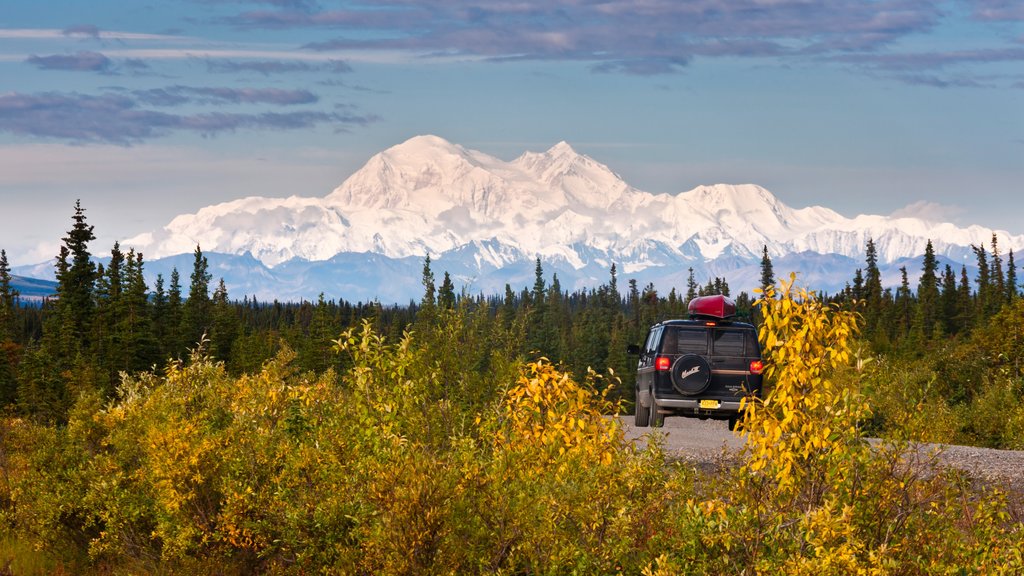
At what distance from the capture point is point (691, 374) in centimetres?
2311

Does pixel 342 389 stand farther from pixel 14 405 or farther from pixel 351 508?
pixel 14 405

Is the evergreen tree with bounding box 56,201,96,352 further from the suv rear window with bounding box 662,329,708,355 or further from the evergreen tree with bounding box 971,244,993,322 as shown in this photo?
the evergreen tree with bounding box 971,244,993,322

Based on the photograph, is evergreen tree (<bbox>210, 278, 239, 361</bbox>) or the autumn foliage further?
evergreen tree (<bbox>210, 278, 239, 361</bbox>)

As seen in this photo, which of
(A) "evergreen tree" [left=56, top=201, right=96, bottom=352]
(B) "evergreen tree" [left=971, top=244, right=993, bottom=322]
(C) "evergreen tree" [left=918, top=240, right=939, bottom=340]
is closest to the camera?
(A) "evergreen tree" [left=56, top=201, right=96, bottom=352]

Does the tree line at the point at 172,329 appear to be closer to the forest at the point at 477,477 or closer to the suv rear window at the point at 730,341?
the suv rear window at the point at 730,341

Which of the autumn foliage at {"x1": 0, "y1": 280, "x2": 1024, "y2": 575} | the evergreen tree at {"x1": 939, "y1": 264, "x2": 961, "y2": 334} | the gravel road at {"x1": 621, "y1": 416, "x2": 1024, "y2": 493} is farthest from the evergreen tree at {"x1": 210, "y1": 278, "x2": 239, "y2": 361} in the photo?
the evergreen tree at {"x1": 939, "y1": 264, "x2": 961, "y2": 334}

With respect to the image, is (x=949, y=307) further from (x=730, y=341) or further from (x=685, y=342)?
(x=685, y=342)

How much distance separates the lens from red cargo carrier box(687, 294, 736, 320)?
23531 mm

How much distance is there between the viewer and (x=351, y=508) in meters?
9.03

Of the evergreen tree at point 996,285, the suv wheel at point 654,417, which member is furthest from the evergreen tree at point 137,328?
the evergreen tree at point 996,285

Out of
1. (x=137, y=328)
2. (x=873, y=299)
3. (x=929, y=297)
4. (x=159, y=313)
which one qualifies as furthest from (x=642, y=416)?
(x=929, y=297)

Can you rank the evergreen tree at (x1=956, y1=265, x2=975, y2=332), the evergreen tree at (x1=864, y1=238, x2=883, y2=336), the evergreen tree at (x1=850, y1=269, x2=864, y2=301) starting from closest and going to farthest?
the evergreen tree at (x1=864, y1=238, x2=883, y2=336)
the evergreen tree at (x1=956, y1=265, x2=975, y2=332)
the evergreen tree at (x1=850, y1=269, x2=864, y2=301)

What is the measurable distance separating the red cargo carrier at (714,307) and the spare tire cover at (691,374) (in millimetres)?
1133

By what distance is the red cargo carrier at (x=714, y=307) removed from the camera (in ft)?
77.2
